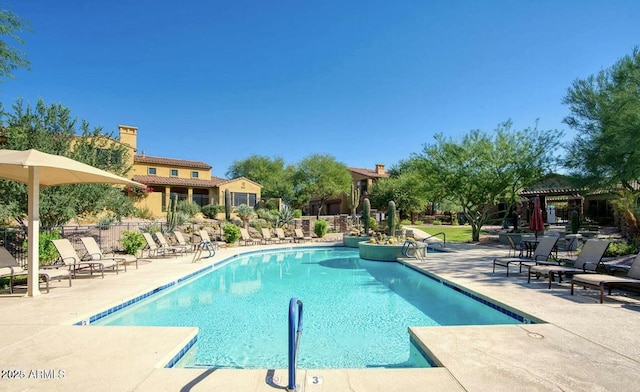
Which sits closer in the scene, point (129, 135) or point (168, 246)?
point (168, 246)

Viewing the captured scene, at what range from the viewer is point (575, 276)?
6.87 meters

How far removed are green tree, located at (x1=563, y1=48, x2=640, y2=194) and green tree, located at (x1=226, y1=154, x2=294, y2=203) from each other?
31.4 metres

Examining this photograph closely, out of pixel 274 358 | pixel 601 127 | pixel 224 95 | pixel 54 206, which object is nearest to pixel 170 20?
pixel 54 206

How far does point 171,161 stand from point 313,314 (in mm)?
32140

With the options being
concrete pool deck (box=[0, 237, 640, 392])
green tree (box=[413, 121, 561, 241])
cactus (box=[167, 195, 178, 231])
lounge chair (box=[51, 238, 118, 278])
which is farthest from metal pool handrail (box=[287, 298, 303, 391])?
green tree (box=[413, 121, 561, 241])

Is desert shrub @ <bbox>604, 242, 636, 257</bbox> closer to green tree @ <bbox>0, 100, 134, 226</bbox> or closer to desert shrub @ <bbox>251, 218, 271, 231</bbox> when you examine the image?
desert shrub @ <bbox>251, 218, 271, 231</bbox>

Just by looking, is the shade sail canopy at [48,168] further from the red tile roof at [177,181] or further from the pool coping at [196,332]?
the red tile roof at [177,181]

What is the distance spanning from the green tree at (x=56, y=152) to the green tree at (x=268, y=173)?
2870cm

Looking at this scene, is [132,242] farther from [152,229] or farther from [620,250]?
[620,250]

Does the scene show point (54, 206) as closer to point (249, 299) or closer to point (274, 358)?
point (249, 299)

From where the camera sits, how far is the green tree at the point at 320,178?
1612 inches

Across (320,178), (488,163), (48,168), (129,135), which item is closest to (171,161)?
(129,135)

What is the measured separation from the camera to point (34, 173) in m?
6.58

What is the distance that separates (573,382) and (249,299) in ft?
22.1
